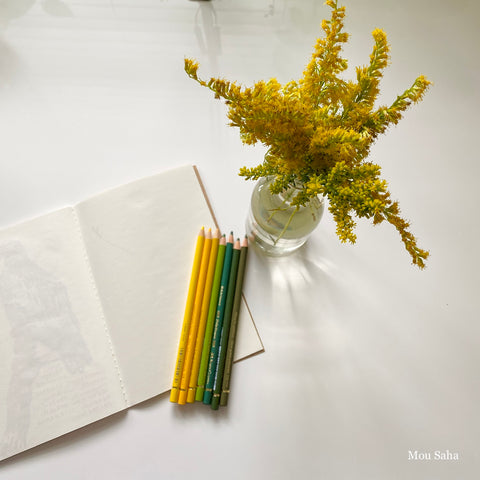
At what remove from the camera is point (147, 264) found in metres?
0.58

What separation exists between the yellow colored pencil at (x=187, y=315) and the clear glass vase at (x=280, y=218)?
9 centimetres

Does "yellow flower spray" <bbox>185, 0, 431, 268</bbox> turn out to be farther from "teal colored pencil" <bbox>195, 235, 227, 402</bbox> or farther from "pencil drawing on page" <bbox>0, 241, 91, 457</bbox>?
"pencil drawing on page" <bbox>0, 241, 91, 457</bbox>

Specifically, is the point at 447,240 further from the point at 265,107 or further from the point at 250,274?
the point at 265,107

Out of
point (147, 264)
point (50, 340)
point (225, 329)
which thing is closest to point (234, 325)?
point (225, 329)

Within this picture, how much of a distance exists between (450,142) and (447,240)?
0.20 meters

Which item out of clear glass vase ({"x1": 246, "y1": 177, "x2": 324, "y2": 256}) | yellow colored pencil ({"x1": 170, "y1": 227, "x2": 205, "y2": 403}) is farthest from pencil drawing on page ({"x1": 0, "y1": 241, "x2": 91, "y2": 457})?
clear glass vase ({"x1": 246, "y1": 177, "x2": 324, "y2": 256})

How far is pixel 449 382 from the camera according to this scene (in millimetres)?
557

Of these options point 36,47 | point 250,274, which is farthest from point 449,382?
point 36,47

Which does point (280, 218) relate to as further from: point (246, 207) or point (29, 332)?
point (29, 332)

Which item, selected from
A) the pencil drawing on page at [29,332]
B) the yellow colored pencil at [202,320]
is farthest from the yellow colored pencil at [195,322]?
the pencil drawing on page at [29,332]

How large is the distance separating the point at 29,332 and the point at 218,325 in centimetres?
28

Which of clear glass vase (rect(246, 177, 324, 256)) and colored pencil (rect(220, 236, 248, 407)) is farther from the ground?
clear glass vase (rect(246, 177, 324, 256))

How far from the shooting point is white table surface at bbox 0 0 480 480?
0.51 meters

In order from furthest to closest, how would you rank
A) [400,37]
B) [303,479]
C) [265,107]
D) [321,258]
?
[400,37] → [321,258] → [303,479] → [265,107]
